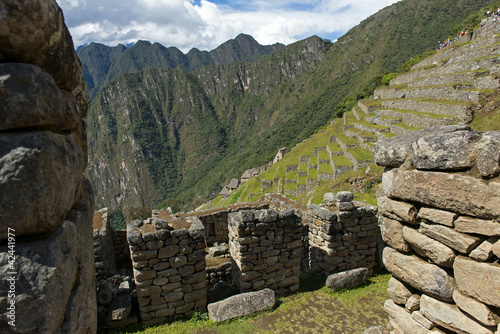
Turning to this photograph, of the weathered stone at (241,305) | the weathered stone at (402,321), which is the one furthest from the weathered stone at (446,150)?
the weathered stone at (241,305)

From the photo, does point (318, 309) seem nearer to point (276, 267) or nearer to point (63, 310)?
point (276, 267)

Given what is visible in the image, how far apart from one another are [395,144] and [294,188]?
2467 cm

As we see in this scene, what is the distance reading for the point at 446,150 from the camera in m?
2.90

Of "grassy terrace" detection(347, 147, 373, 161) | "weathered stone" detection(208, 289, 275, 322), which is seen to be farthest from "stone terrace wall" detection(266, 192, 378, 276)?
"grassy terrace" detection(347, 147, 373, 161)

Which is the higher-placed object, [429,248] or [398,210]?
[398,210]

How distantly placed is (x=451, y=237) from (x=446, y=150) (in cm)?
97

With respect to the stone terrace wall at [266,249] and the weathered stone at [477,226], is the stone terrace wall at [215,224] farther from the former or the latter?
the weathered stone at [477,226]

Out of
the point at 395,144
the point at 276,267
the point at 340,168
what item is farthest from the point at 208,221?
the point at 340,168

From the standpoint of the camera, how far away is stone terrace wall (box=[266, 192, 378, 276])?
283 inches

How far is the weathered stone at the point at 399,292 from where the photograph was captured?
3.58m

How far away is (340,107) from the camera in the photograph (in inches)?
2539

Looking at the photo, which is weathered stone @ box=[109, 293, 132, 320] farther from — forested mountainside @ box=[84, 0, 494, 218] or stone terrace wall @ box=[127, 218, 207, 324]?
forested mountainside @ box=[84, 0, 494, 218]

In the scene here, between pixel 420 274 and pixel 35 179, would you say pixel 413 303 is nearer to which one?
Result: pixel 420 274

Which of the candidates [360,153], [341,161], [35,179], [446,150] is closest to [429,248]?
[446,150]
